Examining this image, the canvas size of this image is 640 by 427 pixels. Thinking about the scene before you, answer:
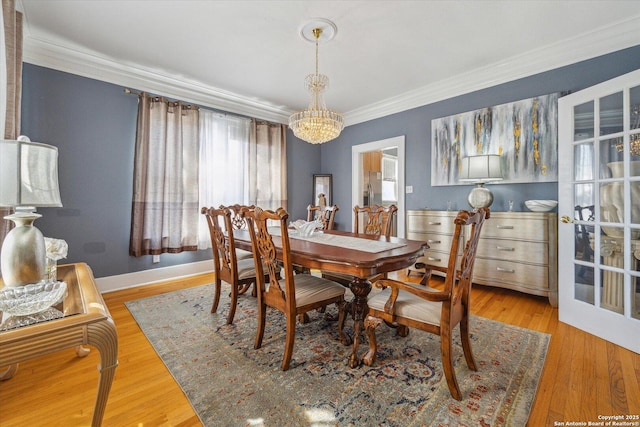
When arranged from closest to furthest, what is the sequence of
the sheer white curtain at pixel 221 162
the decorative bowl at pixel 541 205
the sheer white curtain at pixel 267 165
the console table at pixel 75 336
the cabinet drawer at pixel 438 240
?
the console table at pixel 75 336 → the decorative bowl at pixel 541 205 → the cabinet drawer at pixel 438 240 → the sheer white curtain at pixel 221 162 → the sheer white curtain at pixel 267 165

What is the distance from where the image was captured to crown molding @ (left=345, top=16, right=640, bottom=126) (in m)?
2.48

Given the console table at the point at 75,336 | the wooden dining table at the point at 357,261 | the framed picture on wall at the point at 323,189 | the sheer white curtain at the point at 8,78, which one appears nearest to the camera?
the console table at the point at 75,336

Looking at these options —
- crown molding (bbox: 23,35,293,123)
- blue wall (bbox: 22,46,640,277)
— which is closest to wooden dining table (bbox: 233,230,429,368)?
blue wall (bbox: 22,46,640,277)

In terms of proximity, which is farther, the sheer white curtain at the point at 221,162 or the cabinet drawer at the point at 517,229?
the sheer white curtain at the point at 221,162

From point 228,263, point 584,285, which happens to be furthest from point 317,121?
point 584,285

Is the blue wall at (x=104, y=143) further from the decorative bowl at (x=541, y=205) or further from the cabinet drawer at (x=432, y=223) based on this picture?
the cabinet drawer at (x=432, y=223)

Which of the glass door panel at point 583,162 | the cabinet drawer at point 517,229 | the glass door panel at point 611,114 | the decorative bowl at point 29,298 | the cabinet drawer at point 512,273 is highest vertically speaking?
the glass door panel at point 611,114

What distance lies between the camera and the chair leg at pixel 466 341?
1605 mm

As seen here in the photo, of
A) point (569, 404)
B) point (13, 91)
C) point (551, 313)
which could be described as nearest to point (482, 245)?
point (551, 313)

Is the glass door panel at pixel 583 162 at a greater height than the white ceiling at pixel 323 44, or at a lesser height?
lesser

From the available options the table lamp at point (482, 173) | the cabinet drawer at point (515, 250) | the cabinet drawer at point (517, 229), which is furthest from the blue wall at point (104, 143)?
the cabinet drawer at point (515, 250)

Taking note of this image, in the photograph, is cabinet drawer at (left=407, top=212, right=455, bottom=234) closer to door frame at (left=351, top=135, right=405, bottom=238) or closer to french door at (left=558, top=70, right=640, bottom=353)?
door frame at (left=351, top=135, right=405, bottom=238)

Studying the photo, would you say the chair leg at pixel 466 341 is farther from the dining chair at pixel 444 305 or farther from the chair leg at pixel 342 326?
the chair leg at pixel 342 326

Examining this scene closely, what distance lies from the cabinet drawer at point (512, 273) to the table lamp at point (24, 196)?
11.7ft
